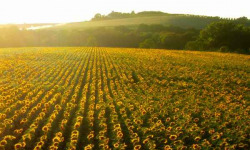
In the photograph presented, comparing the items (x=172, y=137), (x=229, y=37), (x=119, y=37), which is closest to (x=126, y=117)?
(x=172, y=137)

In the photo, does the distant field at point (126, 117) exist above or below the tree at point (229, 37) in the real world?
below

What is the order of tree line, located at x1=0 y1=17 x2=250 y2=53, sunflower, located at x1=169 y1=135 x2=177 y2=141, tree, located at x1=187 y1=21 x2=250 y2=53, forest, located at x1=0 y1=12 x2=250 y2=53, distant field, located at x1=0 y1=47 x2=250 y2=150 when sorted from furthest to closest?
tree line, located at x1=0 y1=17 x2=250 y2=53, forest, located at x1=0 y1=12 x2=250 y2=53, tree, located at x1=187 y1=21 x2=250 y2=53, sunflower, located at x1=169 y1=135 x2=177 y2=141, distant field, located at x1=0 y1=47 x2=250 y2=150

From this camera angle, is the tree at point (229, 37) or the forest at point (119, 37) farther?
the forest at point (119, 37)

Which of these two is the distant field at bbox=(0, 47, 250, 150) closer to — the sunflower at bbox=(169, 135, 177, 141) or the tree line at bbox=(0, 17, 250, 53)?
the sunflower at bbox=(169, 135, 177, 141)

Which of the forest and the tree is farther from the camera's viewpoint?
the forest

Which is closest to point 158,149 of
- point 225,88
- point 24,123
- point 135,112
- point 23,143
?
point 135,112

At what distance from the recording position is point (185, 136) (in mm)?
8859

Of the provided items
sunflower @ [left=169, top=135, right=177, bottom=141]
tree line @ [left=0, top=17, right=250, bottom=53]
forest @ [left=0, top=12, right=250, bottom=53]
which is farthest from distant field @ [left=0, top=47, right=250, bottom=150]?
tree line @ [left=0, top=17, right=250, bottom=53]

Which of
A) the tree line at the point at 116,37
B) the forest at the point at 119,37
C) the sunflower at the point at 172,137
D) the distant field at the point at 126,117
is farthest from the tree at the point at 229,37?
the sunflower at the point at 172,137

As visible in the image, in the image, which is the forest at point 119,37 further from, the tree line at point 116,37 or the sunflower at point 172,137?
the sunflower at point 172,137

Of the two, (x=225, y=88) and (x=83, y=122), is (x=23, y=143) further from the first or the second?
(x=225, y=88)

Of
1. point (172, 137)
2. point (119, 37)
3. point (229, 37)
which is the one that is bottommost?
point (172, 137)

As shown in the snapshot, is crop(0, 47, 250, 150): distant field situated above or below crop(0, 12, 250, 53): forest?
below

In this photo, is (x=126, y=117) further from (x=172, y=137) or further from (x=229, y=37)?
(x=229, y=37)
